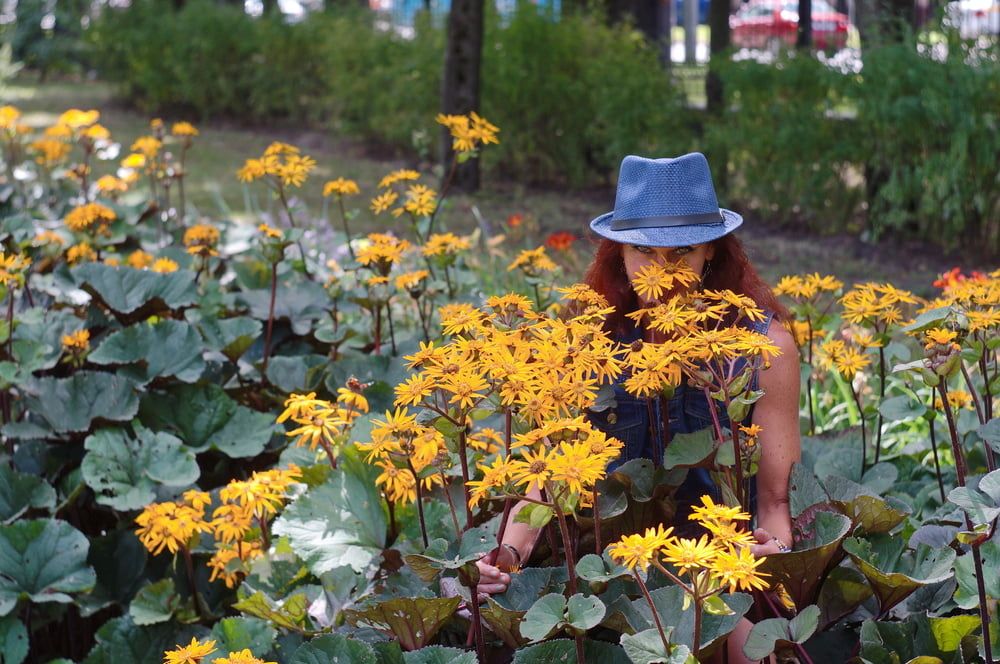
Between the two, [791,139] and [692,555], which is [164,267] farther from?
[791,139]

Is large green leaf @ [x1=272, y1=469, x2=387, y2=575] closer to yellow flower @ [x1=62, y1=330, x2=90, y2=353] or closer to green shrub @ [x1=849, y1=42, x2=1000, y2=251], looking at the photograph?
yellow flower @ [x1=62, y1=330, x2=90, y2=353]

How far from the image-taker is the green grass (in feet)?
22.0

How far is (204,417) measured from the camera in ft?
10.3

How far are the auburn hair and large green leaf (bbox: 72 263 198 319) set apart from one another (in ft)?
4.74

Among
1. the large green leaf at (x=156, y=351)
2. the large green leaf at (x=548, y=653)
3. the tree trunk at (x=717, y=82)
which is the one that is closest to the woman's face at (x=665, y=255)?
the large green leaf at (x=548, y=653)

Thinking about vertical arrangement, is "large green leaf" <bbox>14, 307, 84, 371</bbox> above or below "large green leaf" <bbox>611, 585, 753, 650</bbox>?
above

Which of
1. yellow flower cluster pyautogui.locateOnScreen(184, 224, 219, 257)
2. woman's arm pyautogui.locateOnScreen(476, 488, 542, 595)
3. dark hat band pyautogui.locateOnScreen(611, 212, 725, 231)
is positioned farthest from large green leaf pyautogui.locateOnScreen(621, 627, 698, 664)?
yellow flower cluster pyautogui.locateOnScreen(184, 224, 219, 257)

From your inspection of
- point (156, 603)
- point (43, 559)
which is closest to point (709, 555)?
point (156, 603)

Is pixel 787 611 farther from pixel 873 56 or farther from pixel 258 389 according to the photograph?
pixel 873 56

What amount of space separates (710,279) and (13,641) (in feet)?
5.51

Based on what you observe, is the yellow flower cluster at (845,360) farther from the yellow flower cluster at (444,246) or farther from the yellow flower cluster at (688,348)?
the yellow flower cluster at (444,246)

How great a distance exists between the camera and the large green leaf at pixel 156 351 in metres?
3.11

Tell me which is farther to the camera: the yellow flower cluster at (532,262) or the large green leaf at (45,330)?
Answer: the large green leaf at (45,330)

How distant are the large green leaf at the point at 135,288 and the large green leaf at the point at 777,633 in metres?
2.17
